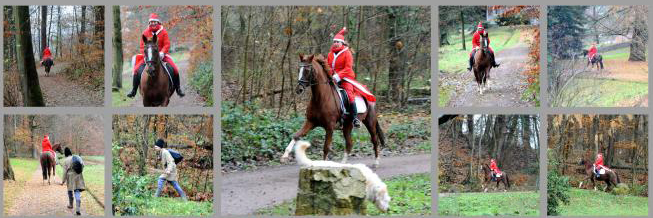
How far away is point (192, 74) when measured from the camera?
Result: 1232 cm

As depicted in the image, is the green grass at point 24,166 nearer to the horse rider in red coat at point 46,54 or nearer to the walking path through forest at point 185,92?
the horse rider in red coat at point 46,54

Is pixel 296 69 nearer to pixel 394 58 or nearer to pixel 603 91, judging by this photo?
pixel 394 58

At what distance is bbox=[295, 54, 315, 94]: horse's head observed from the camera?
35.3 feet

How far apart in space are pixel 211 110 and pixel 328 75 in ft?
6.67

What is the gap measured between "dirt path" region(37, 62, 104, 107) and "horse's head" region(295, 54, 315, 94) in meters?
3.57

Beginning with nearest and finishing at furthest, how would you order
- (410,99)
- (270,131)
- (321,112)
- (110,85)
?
(321,112) < (110,85) < (270,131) < (410,99)

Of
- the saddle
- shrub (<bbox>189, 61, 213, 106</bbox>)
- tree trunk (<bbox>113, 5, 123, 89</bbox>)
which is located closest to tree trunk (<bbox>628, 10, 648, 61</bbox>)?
shrub (<bbox>189, 61, 213, 106</bbox>)

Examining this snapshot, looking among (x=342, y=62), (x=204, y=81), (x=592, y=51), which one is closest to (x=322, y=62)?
(x=342, y=62)

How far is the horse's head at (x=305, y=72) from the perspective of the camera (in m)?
10.8

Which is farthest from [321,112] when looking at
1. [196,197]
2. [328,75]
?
[196,197]

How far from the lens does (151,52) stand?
11.5m

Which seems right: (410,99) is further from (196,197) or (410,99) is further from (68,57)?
(68,57)

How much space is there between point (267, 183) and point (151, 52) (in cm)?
270

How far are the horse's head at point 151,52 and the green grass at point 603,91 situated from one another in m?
6.80
